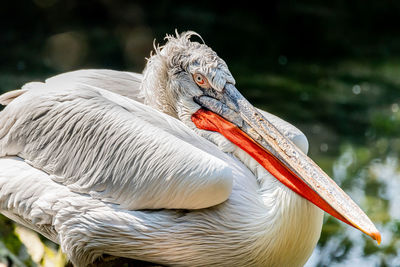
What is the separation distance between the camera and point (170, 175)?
2.87m

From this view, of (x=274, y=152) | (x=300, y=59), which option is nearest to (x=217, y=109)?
(x=274, y=152)

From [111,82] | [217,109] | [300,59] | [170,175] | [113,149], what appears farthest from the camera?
[300,59]

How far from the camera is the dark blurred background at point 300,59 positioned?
187 inches

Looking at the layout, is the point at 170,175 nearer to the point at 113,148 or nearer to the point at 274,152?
the point at 113,148

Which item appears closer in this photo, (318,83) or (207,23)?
(318,83)

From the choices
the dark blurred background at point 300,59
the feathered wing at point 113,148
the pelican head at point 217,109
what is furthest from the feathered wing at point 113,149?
the dark blurred background at point 300,59

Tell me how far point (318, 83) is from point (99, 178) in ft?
14.5

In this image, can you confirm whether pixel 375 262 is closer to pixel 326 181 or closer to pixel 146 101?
pixel 326 181

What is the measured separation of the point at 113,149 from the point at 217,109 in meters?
0.58

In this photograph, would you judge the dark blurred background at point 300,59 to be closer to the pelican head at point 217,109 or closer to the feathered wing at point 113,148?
the feathered wing at point 113,148

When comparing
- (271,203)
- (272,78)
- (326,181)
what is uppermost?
(272,78)

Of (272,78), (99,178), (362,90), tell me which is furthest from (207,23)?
(99,178)

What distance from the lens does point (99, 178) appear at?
303cm

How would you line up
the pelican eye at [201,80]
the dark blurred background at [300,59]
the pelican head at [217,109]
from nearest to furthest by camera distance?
the pelican head at [217,109] < the pelican eye at [201,80] < the dark blurred background at [300,59]
